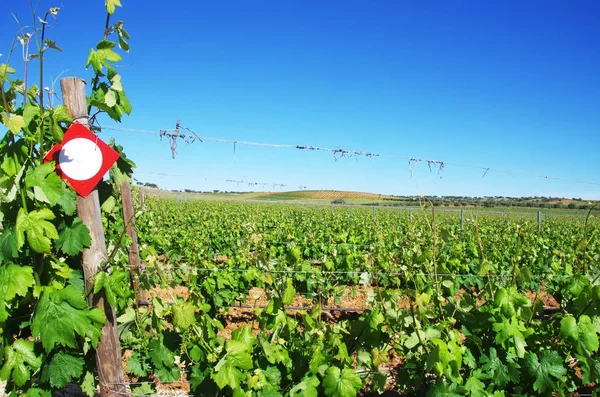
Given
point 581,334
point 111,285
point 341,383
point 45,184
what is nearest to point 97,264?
point 111,285

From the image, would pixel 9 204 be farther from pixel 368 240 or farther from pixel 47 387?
pixel 368 240

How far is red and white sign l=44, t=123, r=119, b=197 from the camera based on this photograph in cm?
225

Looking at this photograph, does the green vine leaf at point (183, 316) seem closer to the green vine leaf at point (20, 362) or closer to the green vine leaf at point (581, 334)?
the green vine leaf at point (20, 362)

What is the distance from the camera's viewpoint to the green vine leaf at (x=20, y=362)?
2217mm

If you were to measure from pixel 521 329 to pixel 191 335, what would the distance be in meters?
1.91

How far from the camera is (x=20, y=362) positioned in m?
2.24

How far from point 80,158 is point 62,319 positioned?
0.83 metres

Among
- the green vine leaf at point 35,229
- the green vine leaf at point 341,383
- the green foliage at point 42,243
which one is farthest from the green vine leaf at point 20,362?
the green vine leaf at point 341,383

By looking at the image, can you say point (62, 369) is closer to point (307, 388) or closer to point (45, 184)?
point (45, 184)

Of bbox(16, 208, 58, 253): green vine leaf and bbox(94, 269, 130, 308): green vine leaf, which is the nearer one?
bbox(16, 208, 58, 253): green vine leaf

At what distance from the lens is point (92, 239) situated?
236cm

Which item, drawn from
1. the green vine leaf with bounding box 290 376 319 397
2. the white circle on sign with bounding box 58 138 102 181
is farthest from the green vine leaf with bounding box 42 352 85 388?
the green vine leaf with bounding box 290 376 319 397

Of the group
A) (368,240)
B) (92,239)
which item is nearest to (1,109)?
(92,239)

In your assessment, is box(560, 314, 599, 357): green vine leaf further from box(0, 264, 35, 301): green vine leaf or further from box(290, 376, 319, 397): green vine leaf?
box(0, 264, 35, 301): green vine leaf
